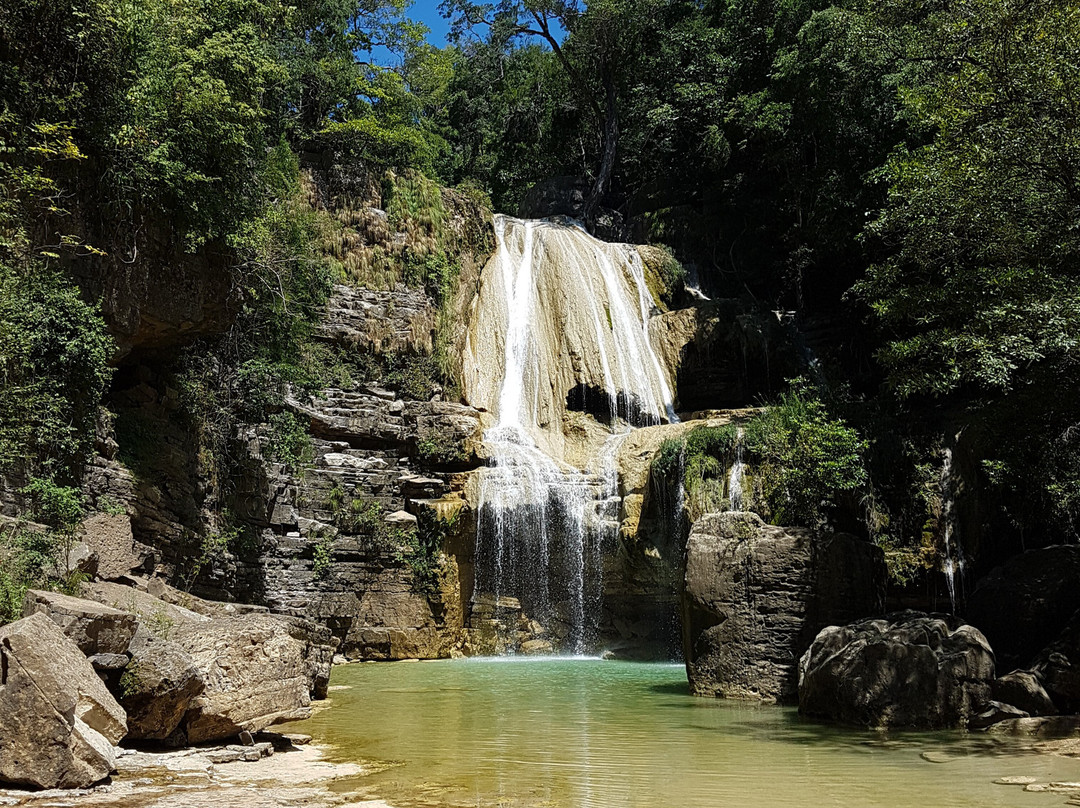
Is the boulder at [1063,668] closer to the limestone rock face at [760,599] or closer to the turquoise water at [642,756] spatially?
the turquoise water at [642,756]

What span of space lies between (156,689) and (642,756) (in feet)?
13.2

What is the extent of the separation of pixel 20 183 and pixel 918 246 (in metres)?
12.0

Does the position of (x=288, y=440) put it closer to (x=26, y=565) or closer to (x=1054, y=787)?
(x=26, y=565)

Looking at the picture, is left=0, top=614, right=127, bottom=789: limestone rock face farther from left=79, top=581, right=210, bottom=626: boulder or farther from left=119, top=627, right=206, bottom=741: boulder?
left=79, top=581, right=210, bottom=626: boulder

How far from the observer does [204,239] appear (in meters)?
13.6

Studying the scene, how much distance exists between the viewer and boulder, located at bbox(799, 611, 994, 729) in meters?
8.96

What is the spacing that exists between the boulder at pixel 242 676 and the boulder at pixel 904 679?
5694 mm

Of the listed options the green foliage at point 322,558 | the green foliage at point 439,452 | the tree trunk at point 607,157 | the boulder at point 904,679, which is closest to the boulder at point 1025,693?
the boulder at point 904,679

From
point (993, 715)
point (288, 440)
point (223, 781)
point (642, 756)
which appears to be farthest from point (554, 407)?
point (223, 781)

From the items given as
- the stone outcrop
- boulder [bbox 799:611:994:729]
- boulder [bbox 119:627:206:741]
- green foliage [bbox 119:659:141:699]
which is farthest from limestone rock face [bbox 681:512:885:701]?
the stone outcrop

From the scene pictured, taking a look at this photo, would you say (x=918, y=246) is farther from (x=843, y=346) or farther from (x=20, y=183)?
(x=843, y=346)

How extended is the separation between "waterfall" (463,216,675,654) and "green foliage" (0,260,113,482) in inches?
356

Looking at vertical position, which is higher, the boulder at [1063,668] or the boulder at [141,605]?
the boulder at [141,605]

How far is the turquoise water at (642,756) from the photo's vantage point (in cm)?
574
